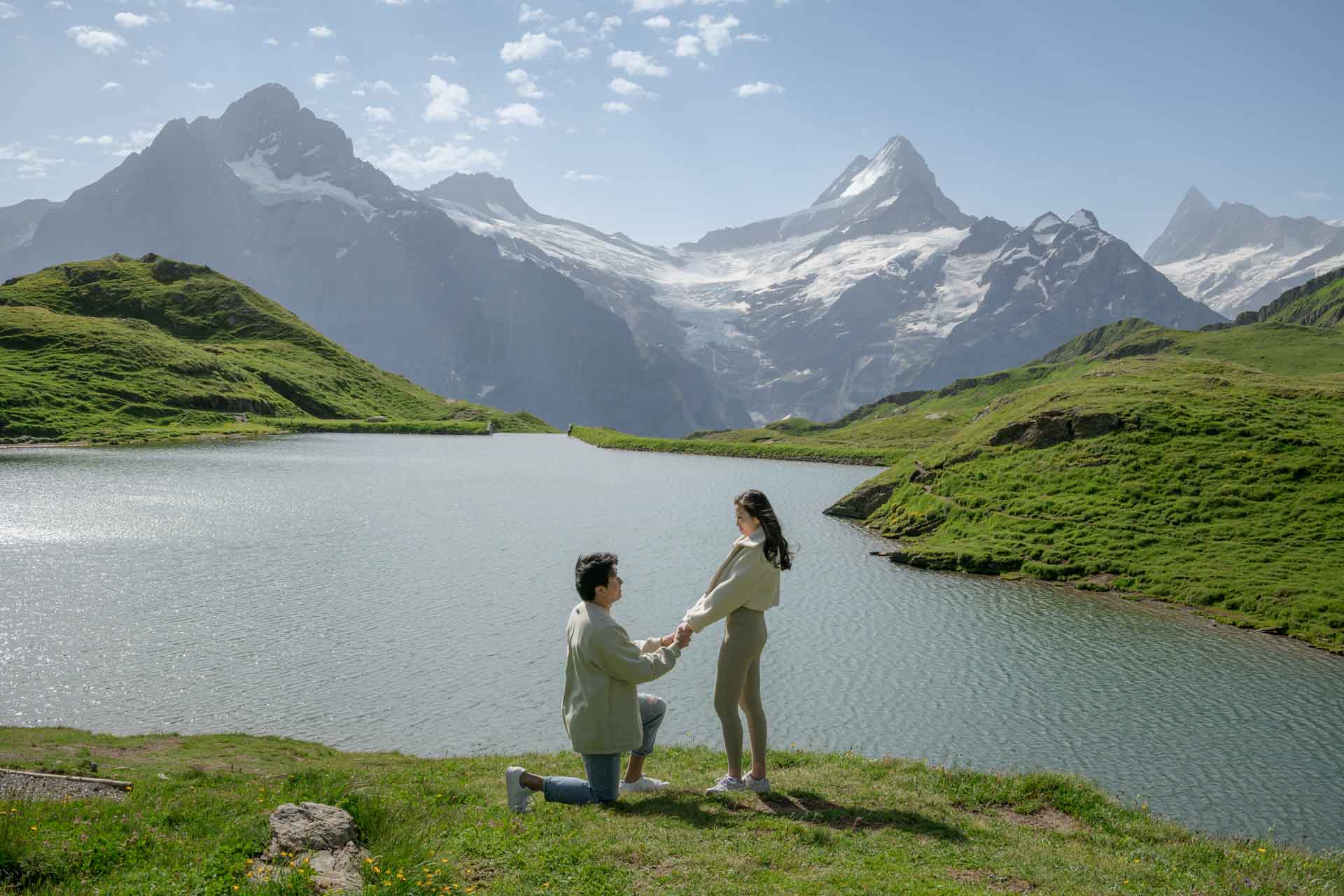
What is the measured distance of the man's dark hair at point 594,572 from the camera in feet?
Result: 45.0

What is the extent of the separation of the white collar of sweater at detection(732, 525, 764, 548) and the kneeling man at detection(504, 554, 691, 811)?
1.88m

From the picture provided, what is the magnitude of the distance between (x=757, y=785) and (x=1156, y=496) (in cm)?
4703

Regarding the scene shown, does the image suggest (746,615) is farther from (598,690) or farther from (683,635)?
(598,690)

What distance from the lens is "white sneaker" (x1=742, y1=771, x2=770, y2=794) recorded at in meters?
15.7

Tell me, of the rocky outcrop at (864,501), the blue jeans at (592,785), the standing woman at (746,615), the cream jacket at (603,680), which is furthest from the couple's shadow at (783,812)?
the rocky outcrop at (864,501)

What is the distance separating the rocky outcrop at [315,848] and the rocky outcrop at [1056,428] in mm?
60761

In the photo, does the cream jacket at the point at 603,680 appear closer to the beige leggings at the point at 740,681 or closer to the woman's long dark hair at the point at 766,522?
the beige leggings at the point at 740,681

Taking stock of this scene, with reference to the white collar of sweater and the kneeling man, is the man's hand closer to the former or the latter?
the kneeling man

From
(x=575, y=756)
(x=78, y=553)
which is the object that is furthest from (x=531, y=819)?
(x=78, y=553)

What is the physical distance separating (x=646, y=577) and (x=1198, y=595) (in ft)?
91.4

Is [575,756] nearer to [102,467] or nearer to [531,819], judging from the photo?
[531,819]

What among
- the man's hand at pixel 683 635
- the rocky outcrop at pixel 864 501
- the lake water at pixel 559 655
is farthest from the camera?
the rocky outcrop at pixel 864 501

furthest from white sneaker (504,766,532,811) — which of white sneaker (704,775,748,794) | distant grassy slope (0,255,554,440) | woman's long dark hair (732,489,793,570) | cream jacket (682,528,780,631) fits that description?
distant grassy slope (0,255,554,440)

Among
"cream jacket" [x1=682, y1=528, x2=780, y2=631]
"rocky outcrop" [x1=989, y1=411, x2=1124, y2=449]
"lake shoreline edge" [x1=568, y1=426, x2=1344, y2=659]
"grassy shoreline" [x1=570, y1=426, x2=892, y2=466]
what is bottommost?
"lake shoreline edge" [x1=568, y1=426, x2=1344, y2=659]
